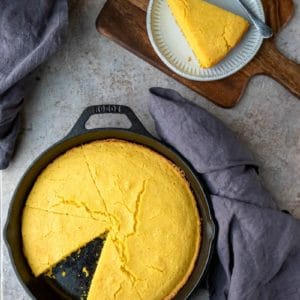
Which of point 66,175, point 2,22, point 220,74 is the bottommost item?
point 66,175

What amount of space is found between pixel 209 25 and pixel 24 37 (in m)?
0.40

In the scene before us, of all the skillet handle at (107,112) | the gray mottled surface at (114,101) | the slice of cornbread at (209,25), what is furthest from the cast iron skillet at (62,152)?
the slice of cornbread at (209,25)

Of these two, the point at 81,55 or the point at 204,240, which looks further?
the point at 81,55

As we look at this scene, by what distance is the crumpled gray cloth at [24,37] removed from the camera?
1.36m

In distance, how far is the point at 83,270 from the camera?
4.31 feet

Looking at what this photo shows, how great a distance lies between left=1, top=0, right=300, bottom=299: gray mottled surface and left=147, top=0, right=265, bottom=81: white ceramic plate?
50 mm

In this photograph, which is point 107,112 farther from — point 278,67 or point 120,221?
point 278,67

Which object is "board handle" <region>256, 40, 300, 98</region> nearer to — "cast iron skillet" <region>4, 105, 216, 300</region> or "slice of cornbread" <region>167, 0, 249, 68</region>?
"slice of cornbread" <region>167, 0, 249, 68</region>

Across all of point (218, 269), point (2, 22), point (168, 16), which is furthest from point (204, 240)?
point (2, 22)

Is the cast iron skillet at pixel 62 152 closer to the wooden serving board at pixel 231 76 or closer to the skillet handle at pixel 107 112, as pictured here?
the skillet handle at pixel 107 112

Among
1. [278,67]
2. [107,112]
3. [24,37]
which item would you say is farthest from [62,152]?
[278,67]

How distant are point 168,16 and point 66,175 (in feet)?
1.43

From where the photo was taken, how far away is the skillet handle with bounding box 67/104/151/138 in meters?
1.30

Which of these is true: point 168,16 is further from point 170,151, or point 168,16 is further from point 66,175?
point 66,175
